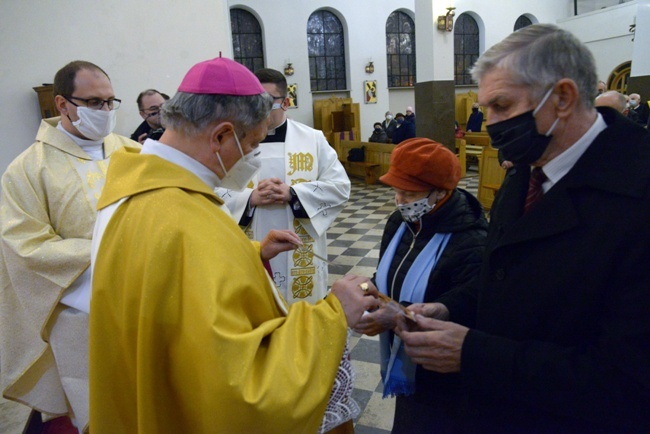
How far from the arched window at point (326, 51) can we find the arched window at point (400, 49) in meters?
1.84

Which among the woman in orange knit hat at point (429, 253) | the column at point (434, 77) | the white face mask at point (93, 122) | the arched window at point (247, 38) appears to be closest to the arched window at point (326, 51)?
the arched window at point (247, 38)

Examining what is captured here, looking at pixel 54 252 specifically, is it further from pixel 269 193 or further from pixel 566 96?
pixel 566 96

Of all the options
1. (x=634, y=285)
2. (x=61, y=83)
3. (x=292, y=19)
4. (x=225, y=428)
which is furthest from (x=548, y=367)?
(x=292, y=19)

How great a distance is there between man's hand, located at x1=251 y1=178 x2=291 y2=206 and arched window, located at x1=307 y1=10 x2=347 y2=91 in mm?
A: 13587

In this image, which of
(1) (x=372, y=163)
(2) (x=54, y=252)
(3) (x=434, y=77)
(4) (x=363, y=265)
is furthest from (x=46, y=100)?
(1) (x=372, y=163)

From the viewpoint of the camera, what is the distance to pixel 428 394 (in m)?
1.72

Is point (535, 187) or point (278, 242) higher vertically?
point (535, 187)

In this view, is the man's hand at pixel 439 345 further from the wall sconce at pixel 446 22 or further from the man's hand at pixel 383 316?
the wall sconce at pixel 446 22

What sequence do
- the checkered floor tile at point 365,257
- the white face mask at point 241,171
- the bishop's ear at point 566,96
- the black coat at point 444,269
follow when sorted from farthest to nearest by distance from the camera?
the checkered floor tile at point 365,257, the black coat at point 444,269, the white face mask at point 241,171, the bishop's ear at point 566,96

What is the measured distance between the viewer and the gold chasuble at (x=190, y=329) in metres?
1.00

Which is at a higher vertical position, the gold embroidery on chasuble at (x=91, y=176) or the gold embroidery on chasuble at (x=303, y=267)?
the gold embroidery on chasuble at (x=91, y=176)

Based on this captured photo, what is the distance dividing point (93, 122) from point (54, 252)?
0.75 meters

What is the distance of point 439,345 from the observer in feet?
4.03

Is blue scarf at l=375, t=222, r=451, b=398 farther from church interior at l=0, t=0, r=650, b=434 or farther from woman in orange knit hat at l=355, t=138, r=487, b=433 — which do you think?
church interior at l=0, t=0, r=650, b=434
